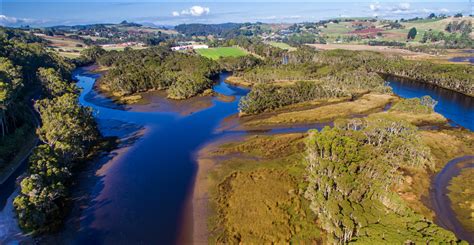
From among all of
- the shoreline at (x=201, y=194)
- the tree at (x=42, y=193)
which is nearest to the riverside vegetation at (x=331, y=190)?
the shoreline at (x=201, y=194)

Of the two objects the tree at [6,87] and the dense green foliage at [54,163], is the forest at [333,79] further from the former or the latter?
Result: the tree at [6,87]

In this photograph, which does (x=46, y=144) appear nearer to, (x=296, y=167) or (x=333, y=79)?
(x=296, y=167)

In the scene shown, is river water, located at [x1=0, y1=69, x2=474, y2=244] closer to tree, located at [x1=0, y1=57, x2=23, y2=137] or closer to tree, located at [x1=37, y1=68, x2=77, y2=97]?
tree, located at [x1=37, y1=68, x2=77, y2=97]

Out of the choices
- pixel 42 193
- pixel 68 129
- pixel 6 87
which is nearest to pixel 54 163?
pixel 42 193

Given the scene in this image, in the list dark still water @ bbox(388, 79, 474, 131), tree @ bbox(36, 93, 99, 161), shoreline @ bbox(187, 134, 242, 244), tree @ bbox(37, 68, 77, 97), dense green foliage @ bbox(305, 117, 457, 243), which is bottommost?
dark still water @ bbox(388, 79, 474, 131)

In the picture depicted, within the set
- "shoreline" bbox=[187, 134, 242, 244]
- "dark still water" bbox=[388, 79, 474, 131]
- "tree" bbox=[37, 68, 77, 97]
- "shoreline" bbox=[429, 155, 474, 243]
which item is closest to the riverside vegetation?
"shoreline" bbox=[187, 134, 242, 244]

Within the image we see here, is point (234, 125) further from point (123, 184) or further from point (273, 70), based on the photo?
point (273, 70)

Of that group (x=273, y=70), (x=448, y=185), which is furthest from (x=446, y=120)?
(x=273, y=70)
